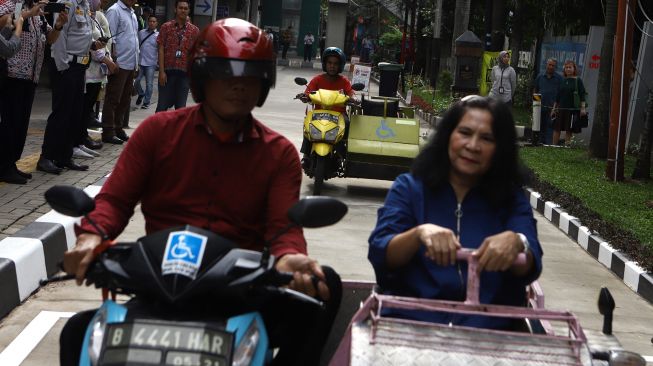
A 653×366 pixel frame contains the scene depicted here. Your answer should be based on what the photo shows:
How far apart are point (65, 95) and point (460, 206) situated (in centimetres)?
649

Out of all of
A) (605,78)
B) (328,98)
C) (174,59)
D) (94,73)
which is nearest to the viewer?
(94,73)

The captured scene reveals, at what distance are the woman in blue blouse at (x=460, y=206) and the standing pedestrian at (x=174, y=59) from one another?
31.3ft

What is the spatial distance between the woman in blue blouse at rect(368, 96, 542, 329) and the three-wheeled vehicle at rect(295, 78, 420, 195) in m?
7.51

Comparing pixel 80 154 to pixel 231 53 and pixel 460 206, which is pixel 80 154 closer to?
pixel 460 206

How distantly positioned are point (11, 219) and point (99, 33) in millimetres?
4459

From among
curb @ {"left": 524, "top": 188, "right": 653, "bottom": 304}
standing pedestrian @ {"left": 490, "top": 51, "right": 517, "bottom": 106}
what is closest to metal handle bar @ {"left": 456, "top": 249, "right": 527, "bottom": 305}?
curb @ {"left": 524, "top": 188, "right": 653, "bottom": 304}

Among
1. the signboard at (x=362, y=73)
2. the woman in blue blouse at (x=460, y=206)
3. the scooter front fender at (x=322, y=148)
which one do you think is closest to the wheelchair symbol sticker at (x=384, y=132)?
the scooter front fender at (x=322, y=148)

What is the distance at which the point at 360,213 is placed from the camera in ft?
34.6

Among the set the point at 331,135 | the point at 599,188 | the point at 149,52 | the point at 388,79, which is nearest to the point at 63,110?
the point at 331,135

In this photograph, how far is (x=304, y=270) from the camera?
318 cm

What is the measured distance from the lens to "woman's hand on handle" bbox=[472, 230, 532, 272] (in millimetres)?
3277

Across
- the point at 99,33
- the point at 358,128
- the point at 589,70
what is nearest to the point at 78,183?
the point at 99,33

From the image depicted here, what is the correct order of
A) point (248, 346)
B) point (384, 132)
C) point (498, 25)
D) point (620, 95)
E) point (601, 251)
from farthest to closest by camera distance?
1. point (498, 25)
2. point (620, 95)
3. point (384, 132)
4. point (601, 251)
5. point (248, 346)

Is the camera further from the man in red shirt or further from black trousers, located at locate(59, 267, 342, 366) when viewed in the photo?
black trousers, located at locate(59, 267, 342, 366)
